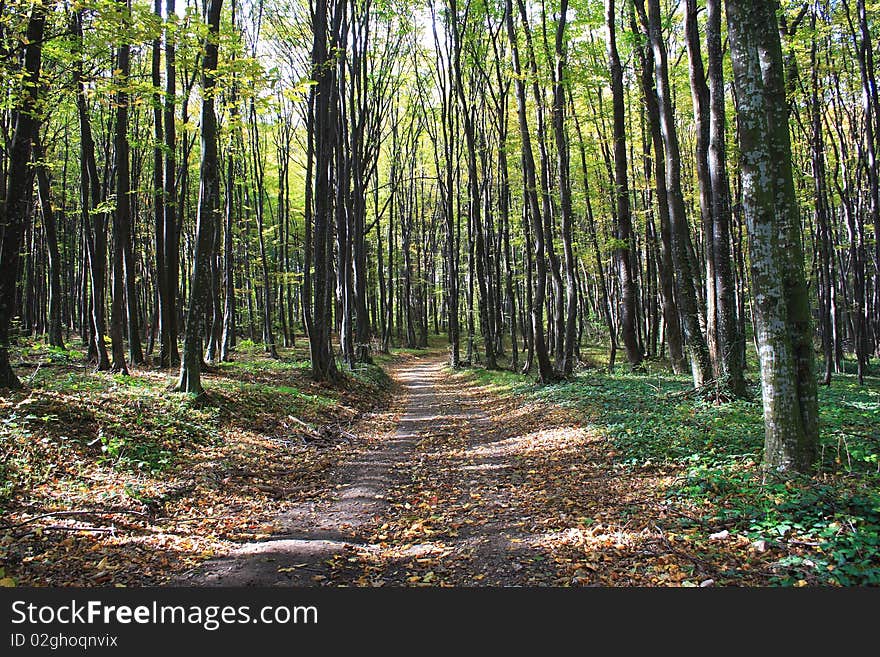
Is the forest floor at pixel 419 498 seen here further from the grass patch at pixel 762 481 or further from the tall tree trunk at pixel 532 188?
the tall tree trunk at pixel 532 188

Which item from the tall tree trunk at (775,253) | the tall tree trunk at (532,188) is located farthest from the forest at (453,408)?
the tall tree trunk at (532,188)

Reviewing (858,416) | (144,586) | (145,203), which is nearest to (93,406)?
(144,586)

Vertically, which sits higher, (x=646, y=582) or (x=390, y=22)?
(x=390, y=22)

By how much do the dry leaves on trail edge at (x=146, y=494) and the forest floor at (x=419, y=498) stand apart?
27 mm

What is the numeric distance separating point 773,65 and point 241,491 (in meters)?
8.22

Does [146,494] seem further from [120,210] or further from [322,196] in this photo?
[322,196]

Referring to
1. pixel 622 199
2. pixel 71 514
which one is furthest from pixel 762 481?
→ pixel 622 199

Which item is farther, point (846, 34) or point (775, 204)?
point (846, 34)

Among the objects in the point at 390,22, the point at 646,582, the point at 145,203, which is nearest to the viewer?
the point at 646,582

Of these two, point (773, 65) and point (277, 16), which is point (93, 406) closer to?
point (773, 65)

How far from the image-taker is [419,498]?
6824 mm

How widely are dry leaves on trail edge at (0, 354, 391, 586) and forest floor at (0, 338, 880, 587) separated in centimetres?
3

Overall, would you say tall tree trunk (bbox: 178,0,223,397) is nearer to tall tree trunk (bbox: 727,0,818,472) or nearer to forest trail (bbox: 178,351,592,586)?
forest trail (bbox: 178,351,592,586)

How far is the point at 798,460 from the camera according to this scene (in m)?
5.32
